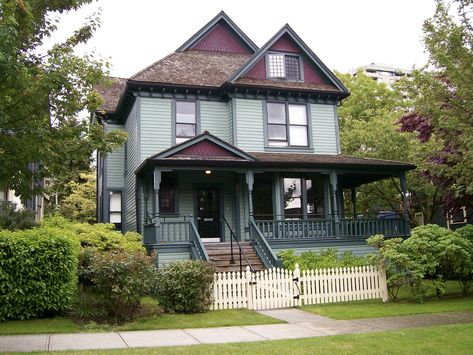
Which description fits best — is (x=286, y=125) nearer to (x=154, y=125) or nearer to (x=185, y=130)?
(x=185, y=130)

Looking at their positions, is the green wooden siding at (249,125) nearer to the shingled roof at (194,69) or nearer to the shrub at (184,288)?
the shingled roof at (194,69)

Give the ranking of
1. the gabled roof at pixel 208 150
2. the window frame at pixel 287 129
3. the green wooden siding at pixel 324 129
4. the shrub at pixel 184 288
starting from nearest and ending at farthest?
the shrub at pixel 184 288 → the gabled roof at pixel 208 150 → the window frame at pixel 287 129 → the green wooden siding at pixel 324 129

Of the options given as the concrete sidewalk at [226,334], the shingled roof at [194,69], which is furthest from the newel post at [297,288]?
the shingled roof at [194,69]

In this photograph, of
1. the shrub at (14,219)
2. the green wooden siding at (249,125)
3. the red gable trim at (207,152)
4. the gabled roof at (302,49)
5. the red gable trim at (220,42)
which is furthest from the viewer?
the red gable trim at (220,42)

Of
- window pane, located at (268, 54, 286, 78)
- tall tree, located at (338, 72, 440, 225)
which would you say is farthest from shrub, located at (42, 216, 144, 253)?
tall tree, located at (338, 72, 440, 225)

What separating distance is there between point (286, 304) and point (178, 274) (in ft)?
10.5

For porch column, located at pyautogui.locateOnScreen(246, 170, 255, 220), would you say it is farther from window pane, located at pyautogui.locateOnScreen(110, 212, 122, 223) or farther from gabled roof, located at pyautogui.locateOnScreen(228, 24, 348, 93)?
window pane, located at pyautogui.locateOnScreen(110, 212, 122, 223)

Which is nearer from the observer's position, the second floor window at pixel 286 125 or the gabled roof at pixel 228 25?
the second floor window at pixel 286 125

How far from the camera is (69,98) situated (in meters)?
9.66

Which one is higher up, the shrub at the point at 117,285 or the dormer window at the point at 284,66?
the dormer window at the point at 284,66

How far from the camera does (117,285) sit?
10.9 m

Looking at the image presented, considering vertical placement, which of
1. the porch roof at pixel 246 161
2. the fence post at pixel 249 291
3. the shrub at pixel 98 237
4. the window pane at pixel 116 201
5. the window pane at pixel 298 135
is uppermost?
the window pane at pixel 298 135

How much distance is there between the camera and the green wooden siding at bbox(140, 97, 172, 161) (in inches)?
785

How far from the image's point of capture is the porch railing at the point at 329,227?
1889 cm
